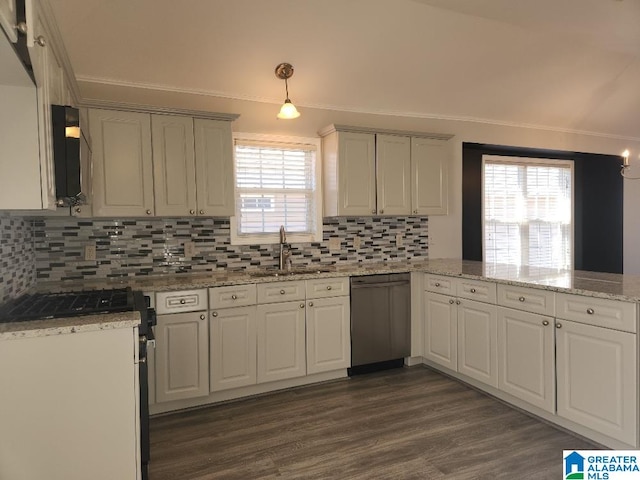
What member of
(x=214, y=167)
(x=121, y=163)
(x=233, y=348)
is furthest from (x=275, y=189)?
(x=233, y=348)

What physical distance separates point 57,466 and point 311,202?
2915 millimetres

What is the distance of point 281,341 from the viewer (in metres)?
3.45

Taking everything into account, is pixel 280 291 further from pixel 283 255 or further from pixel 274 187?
pixel 274 187

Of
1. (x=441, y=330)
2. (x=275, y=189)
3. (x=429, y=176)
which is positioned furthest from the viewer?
(x=429, y=176)

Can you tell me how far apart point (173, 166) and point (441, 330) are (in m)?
2.62

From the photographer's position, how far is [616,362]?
2373mm

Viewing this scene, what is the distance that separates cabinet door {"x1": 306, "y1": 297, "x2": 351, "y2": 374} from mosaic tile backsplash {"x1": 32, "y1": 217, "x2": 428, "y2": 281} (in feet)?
2.14

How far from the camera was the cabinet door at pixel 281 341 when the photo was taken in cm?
338

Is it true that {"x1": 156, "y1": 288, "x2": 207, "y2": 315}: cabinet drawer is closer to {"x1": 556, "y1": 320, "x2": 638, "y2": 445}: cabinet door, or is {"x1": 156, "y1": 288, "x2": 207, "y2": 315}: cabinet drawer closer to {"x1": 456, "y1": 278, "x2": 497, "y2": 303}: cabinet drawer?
{"x1": 456, "y1": 278, "x2": 497, "y2": 303}: cabinet drawer

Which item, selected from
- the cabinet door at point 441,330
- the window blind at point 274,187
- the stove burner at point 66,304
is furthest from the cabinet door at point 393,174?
the stove burner at point 66,304

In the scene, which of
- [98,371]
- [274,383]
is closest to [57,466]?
[98,371]

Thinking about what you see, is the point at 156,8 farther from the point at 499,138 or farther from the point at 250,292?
the point at 499,138

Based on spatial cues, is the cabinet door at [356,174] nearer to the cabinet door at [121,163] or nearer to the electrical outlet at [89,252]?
the cabinet door at [121,163]
